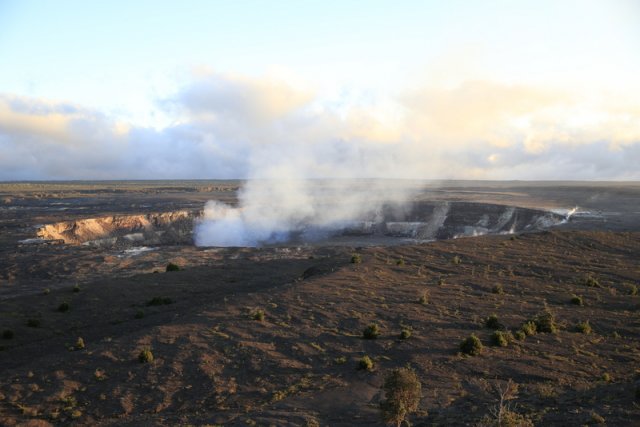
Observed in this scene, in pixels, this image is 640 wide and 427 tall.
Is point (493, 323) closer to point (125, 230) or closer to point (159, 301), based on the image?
point (159, 301)

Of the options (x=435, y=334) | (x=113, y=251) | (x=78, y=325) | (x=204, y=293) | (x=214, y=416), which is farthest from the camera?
(x=113, y=251)

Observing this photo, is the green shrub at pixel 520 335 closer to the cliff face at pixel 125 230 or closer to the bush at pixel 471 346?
the bush at pixel 471 346

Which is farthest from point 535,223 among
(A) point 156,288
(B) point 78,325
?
(B) point 78,325

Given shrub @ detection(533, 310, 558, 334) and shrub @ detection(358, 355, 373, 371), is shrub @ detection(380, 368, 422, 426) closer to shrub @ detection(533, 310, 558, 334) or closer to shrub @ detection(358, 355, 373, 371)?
shrub @ detection(358, 355, 373, 371)

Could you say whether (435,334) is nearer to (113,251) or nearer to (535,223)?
(113,251)

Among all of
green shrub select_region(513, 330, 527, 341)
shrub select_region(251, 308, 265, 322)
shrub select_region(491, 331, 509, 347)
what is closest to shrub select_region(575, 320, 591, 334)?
green shrub select_region(513, 330, 527, 341)

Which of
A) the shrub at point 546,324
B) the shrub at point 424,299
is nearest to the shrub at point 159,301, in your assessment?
the shrub at point 424,299
